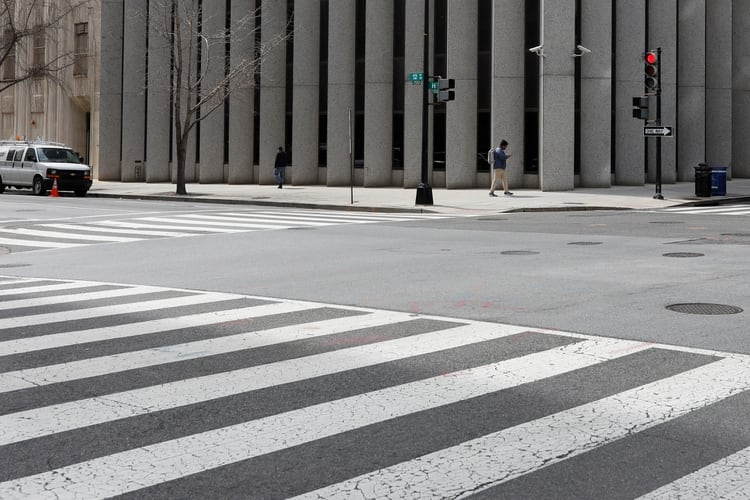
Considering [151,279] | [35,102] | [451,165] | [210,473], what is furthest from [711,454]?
[35,102]

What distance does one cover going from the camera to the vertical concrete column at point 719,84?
147 feet

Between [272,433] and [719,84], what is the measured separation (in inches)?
1734

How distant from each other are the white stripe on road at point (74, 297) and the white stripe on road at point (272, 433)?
16.5 ft

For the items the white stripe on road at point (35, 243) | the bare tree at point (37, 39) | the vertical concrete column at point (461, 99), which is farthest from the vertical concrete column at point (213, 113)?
the white stripe on road at point (35, 243)

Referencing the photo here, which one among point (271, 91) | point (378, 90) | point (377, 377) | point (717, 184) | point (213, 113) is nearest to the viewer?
A: point (377, 377)

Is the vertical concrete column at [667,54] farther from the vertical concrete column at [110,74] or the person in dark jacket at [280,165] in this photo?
the vertical concrete column at [110,74]

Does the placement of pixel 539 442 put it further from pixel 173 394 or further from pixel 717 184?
pixel 717 184

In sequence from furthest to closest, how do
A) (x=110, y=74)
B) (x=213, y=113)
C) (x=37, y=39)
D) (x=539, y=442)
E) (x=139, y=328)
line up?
1. (x=37, y=39)
2. (x=110, y=74)
3. (x=213, y=113)
4. (x=139, y=328)
5. (x=539, y=442)

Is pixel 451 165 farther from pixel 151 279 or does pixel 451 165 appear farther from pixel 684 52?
pixel 151 279

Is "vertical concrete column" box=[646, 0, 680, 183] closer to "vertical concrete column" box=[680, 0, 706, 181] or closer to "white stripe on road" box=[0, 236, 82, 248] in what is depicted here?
"vertical concrete column" box=[680, 0, 706, 181]

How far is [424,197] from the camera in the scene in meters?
29.1

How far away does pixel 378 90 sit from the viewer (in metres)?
40.5

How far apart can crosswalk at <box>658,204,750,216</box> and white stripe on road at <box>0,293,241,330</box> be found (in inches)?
737

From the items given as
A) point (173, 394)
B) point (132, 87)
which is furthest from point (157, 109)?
point (173, 394)
